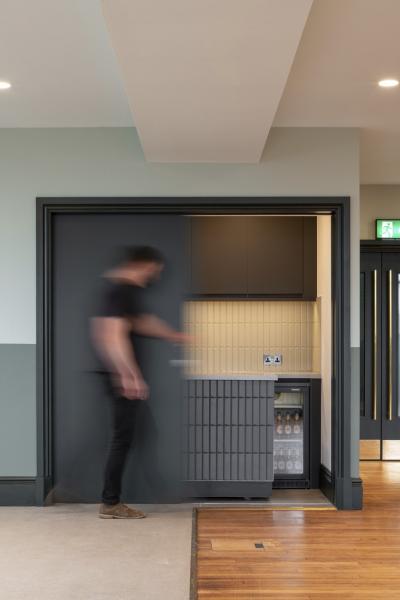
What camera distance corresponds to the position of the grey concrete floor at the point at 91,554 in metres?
3.61

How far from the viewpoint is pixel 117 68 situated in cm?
420

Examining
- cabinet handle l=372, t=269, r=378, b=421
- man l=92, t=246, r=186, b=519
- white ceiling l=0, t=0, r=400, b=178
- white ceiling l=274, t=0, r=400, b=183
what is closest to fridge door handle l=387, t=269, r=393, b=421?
cabinet handle l=372, t=269, r=378, b=421

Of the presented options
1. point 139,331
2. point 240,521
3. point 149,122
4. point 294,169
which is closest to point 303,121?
point 294,169

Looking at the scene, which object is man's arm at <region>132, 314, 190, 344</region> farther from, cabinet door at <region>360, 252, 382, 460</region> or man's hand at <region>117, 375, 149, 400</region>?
cabinet door at <region>360, 252, 382, 460</region>

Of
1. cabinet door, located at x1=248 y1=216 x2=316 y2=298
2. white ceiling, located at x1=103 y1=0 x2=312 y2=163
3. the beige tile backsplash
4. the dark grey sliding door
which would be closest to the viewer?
white ceiling, located at x1=103 y1=0 x2=312 y2=163

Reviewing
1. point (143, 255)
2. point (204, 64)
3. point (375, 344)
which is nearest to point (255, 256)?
point (143, 255)

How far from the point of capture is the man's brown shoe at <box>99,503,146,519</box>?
197 inches

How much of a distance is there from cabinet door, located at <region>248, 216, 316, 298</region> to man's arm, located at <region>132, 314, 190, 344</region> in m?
1.08

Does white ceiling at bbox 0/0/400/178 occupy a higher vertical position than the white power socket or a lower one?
higher

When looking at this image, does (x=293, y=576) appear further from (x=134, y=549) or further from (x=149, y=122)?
(x=149, y=122)

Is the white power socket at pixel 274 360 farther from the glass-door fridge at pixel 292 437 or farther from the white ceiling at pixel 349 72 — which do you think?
the white ceiling at pixel 349 72

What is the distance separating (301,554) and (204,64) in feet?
8.28

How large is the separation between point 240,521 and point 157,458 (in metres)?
0.84

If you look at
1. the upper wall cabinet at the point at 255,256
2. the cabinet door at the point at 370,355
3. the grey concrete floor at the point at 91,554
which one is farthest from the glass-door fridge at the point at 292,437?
the cabinet door at the point at 370,355
